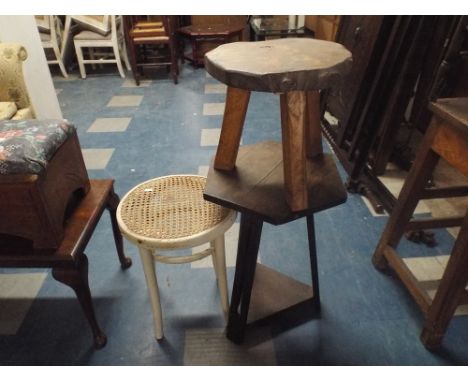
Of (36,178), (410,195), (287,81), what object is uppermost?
(287,81)

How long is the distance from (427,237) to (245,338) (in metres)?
0.95

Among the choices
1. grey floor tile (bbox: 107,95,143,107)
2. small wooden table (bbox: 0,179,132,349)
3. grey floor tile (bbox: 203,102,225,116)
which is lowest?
grey floor tile (bbox: 107,95,143,107)

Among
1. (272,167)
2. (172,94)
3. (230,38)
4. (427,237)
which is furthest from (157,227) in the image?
(230,38)

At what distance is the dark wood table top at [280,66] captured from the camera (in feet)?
1.98

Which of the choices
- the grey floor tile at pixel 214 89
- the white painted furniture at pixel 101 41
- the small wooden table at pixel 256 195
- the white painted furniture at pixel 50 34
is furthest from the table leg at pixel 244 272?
the white painted furniture at pixel 50 34

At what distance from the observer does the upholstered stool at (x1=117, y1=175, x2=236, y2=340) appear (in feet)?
2.94

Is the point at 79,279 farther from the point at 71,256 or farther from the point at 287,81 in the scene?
the point at 287,81

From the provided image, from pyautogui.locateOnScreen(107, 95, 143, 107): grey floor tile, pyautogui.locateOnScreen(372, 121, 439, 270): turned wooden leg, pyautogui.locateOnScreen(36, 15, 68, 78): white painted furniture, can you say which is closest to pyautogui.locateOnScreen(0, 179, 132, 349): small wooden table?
pyautogui.locateOnScreen(372, 121, 439, 270): turned wooden leg

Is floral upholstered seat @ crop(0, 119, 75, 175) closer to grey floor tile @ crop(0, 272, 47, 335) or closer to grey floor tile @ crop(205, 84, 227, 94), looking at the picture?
grey floor tile @ crop(0, 272, 47, 335)

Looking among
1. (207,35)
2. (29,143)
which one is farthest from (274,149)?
(207,35)

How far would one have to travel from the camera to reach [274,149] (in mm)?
1000

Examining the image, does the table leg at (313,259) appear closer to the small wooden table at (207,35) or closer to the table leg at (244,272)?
the table leg at (244,272)

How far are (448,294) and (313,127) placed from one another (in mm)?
659

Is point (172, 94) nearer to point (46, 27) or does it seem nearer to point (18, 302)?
point (46, 27)
